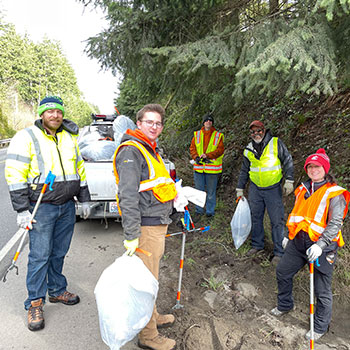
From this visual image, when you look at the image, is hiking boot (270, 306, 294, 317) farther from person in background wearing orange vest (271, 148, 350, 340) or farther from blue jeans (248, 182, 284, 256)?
blue jeans (248, 182, 284, 256)

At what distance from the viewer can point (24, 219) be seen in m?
2.65

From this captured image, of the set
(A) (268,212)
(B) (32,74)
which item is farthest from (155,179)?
(B) (32,74)

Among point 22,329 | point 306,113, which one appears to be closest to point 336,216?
point 22,329

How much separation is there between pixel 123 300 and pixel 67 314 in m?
1.27

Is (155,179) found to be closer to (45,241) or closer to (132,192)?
(132,192)

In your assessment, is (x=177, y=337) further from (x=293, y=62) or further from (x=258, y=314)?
(x=293, y=62)

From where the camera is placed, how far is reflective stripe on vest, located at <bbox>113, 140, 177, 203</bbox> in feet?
7.51

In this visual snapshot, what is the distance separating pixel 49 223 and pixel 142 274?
125 cm

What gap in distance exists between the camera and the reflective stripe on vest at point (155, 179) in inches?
90.1

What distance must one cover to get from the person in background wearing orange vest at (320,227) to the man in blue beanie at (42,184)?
237 cm

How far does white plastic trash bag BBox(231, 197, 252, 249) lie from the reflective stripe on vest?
1.96m

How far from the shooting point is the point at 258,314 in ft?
9.91

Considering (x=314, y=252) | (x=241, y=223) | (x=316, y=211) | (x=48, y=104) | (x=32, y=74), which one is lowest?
(x=241, y=223)

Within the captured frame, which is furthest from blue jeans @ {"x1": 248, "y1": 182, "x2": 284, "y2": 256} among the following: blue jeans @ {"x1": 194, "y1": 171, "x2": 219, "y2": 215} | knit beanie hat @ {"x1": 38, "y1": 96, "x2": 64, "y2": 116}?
knit beanie hat @ {"x1": 38, "y1": 96, "x2": 64, "y2": 116}
